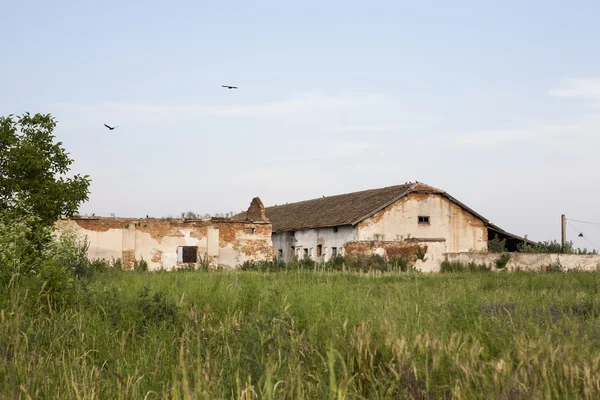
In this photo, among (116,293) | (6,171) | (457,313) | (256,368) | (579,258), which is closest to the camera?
(256,368)

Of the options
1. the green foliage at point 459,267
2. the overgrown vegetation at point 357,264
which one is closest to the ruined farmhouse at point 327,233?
the green foliage at point 459,267

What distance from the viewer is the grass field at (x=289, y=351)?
379 cm

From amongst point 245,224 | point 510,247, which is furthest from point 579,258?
point 245,224

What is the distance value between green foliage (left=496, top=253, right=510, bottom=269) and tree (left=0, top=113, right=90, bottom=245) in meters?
19.1

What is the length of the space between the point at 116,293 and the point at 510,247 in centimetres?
3685

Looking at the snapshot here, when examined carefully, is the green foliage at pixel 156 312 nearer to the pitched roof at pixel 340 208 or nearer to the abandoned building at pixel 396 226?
the abandoned building at pixel 396 226

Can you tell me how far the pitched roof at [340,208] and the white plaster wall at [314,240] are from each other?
490mm

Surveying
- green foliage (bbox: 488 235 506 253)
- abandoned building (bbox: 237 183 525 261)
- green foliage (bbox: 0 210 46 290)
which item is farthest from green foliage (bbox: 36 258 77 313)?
green foliage (bbox: 488 235 506 253)

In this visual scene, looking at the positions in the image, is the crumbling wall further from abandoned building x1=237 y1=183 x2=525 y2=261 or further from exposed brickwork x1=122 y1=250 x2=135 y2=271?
abandoned building x1=237 y1=183 x2=525 y2=261

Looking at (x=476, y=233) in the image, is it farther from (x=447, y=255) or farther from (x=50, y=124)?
(x=50, y=124)

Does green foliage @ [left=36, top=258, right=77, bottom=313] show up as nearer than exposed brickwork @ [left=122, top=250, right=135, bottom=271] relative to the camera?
Yes

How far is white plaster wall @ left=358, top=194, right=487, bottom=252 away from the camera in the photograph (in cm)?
3447

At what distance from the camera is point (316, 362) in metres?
5.00

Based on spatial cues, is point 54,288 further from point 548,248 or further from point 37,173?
point 548,248
